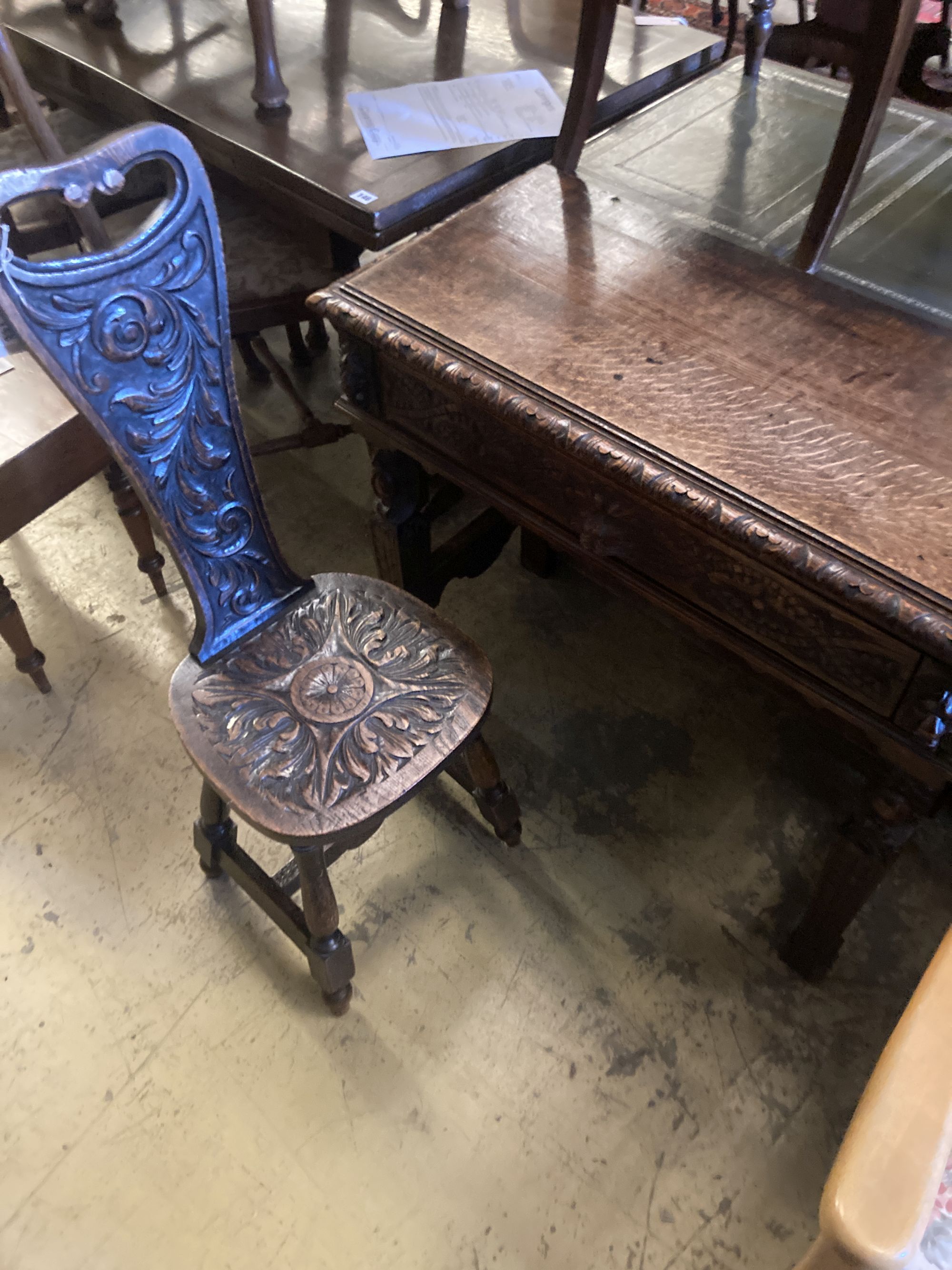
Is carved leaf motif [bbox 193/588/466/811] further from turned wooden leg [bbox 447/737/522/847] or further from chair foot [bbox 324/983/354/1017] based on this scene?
chair foot [bbox 324/983/354/1017]

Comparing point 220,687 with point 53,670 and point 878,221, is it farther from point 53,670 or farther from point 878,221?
point 878,221

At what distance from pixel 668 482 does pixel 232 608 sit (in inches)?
24.9

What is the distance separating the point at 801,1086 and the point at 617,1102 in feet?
0.89

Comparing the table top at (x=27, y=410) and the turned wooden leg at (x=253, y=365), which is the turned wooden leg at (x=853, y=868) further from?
the turned wooden leg at (x=253, y=365)

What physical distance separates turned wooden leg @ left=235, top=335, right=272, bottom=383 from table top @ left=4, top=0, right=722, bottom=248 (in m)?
0.52

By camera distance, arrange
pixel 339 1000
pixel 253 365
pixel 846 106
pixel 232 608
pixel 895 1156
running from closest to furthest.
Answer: pixel 895 1156 < pixel 846 106 < pixel 232 608 < pixel 339 1000 < pixel 253 365

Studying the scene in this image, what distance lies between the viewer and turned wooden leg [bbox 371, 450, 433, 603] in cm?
129

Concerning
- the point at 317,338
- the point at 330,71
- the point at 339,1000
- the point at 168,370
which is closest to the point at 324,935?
the point at 339,1000

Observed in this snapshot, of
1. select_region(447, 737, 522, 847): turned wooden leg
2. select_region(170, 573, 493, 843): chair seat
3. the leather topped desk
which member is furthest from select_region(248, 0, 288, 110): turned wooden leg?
select_region(447, 737, 522, 847): turned wooden leg

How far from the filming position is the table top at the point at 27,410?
136 centimetres

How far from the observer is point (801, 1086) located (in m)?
1.27

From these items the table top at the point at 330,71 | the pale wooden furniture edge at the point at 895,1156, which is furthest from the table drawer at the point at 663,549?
the table top at the point at 330,71

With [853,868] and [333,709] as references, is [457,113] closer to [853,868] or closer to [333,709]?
[333,709]

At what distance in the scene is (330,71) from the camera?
5.38 feet
